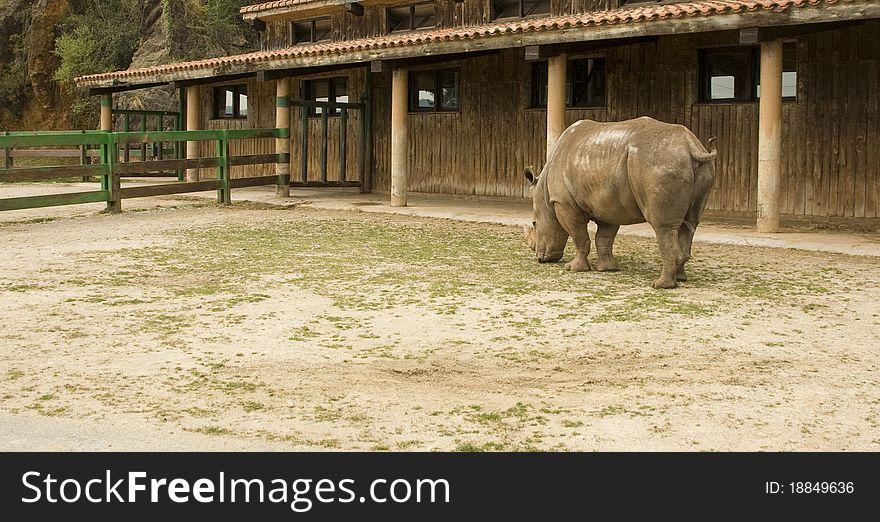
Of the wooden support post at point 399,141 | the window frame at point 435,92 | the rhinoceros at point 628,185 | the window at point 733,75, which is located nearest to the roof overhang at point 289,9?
the window frame at point 435,92

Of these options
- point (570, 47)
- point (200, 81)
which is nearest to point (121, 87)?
point (200, 81)

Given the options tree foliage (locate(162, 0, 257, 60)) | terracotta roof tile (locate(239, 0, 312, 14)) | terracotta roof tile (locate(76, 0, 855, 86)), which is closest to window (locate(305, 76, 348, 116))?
terracotta roof tile (locate(239, 0, 312, 14))

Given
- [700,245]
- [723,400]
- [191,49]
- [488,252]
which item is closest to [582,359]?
[723,400]

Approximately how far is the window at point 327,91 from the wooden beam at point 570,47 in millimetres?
7637

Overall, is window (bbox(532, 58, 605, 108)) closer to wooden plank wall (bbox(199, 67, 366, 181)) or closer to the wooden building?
the wooden building

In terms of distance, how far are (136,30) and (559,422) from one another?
120 ft

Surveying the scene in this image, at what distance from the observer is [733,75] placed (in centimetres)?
1628

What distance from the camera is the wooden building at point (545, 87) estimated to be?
14023mm

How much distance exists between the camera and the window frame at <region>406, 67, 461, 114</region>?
67.1ft

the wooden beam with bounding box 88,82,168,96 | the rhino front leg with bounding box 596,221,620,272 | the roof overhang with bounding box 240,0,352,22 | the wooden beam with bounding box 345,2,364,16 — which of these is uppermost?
the roof overhang with bounding box 240,0,352,22

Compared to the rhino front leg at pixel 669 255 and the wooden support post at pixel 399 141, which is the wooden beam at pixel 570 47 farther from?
the rhino front leg at pixel 669 255

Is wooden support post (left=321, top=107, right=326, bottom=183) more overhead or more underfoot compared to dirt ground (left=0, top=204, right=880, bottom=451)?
more overhead

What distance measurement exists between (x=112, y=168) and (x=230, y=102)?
996cm

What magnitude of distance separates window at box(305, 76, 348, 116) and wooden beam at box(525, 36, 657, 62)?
25.1 ft
